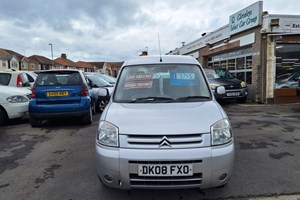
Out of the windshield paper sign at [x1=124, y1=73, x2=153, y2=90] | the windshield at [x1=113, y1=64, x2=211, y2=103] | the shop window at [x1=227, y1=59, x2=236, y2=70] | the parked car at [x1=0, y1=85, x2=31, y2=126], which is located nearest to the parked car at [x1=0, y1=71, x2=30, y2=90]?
the parked car at [x1=0, y1=85, x2=31, y2=126]

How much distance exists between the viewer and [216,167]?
303 cm

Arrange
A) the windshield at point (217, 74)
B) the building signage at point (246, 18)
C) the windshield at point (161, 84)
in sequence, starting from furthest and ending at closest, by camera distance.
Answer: the windshield at point (217, 74) → the building signage at point (246, 18) → the windshield at point (161, 84)

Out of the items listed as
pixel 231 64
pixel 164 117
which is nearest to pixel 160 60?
pixel 164 117

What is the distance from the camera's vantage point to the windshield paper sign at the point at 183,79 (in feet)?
14.1

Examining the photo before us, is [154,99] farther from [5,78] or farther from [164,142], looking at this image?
[5,78]

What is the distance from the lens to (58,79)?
7629 mm

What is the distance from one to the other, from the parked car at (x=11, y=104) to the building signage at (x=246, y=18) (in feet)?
33.4

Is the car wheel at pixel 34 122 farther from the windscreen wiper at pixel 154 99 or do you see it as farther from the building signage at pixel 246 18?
the building signage at pixel 246 18

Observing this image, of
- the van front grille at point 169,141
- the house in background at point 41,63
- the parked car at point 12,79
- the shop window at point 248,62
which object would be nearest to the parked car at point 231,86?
the shop window at point 248,62

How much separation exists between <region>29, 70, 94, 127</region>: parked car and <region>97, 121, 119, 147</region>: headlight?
4.37 meters

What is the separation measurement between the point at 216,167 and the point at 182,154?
403 mm

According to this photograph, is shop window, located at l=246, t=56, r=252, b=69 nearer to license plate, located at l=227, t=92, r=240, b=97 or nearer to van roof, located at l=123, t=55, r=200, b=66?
license plate, located at l=227, t=92, r=240, b=97

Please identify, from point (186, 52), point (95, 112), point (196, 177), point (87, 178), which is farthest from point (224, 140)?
point (186, 52)

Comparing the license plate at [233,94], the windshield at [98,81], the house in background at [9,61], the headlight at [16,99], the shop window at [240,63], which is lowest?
the license plate at [233,94]
